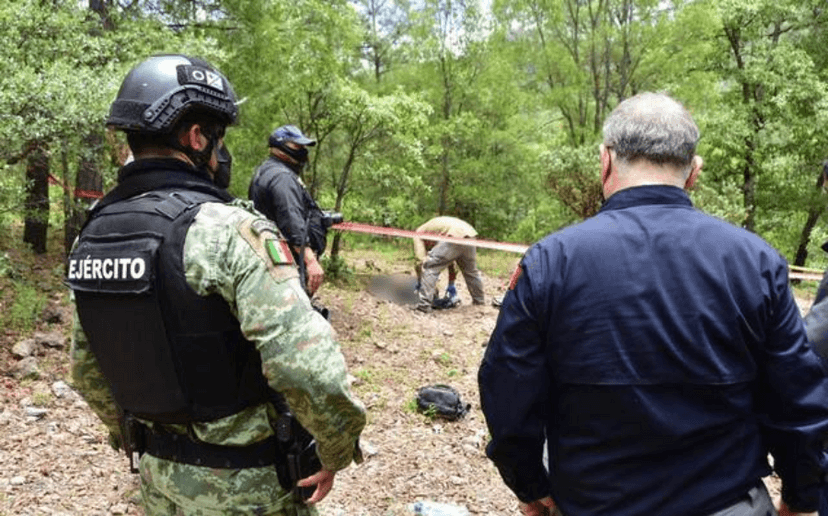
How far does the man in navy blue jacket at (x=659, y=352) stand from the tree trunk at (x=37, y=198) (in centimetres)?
564

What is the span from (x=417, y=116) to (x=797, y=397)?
8763 millimetres

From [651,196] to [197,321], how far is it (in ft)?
4.38

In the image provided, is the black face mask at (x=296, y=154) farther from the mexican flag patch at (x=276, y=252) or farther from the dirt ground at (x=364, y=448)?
the mexican flag patch at (x=276, y=252)

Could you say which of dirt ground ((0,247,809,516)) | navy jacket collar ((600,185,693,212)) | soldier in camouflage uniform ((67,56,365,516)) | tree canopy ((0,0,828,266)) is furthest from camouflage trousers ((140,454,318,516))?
tree canopy ((0,0,828,266))

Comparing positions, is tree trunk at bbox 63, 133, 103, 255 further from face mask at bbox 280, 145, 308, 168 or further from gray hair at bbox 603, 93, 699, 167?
gray hair at bbox 603, 93, 699, 167

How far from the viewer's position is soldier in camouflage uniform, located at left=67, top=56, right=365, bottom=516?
1.81m

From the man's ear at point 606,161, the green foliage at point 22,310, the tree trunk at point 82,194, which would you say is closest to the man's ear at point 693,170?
the man's ear at point 606,161

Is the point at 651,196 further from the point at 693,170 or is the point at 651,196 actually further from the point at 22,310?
the point at 22,310

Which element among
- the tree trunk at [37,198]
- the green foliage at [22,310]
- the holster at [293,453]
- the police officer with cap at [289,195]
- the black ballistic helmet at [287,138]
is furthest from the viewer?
the tree trunk at [37,198]

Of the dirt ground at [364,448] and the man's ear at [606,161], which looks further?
the dirt ground at [364,448]

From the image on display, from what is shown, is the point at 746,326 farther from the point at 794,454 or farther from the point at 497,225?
the point at 497,225

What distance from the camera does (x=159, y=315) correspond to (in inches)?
71.7

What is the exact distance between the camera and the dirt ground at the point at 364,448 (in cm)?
389

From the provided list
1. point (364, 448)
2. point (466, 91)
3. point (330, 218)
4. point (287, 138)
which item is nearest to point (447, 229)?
point (330, 218)
